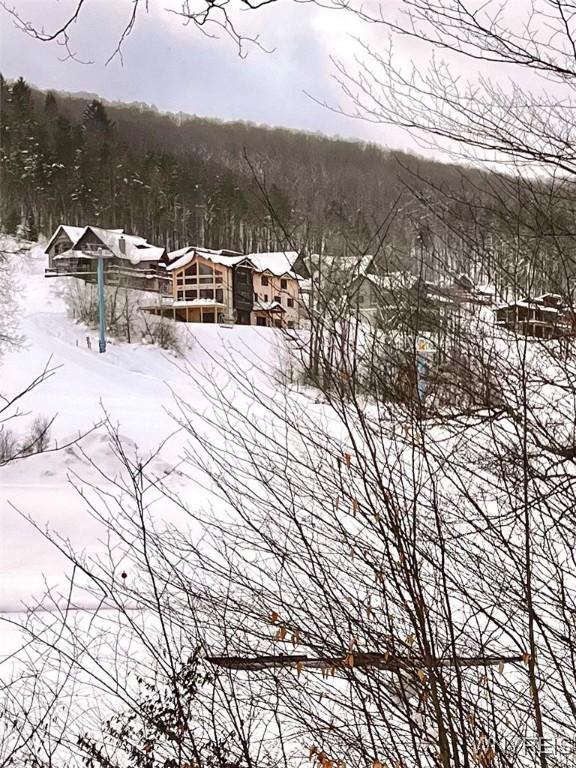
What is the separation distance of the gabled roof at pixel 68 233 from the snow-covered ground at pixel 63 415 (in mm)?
129

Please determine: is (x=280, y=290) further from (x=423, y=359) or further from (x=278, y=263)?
(x=423, y=359)

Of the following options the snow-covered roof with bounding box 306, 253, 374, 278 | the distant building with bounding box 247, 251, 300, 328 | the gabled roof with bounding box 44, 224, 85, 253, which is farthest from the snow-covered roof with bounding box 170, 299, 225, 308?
the snow-covered roof with bounding box 306, 253, 374, 278

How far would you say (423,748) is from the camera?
106cm

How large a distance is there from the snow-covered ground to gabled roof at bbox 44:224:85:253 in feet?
0.42

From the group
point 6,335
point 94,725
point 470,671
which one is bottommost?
point 94,725

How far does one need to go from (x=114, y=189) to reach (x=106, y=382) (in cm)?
147

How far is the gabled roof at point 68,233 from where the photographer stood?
5.08 m

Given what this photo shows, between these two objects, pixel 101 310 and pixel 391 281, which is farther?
pixel 101 310

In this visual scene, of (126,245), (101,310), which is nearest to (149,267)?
(126,245)

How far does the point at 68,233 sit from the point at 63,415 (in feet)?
4.46

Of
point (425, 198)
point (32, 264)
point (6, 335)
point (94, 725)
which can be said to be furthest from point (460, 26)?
point (32, 264)

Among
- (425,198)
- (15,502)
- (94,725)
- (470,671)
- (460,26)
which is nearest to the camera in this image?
(470,671)

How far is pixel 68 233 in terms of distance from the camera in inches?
202

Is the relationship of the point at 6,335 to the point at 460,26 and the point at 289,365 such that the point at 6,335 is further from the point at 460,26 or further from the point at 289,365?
the point at 460,26
